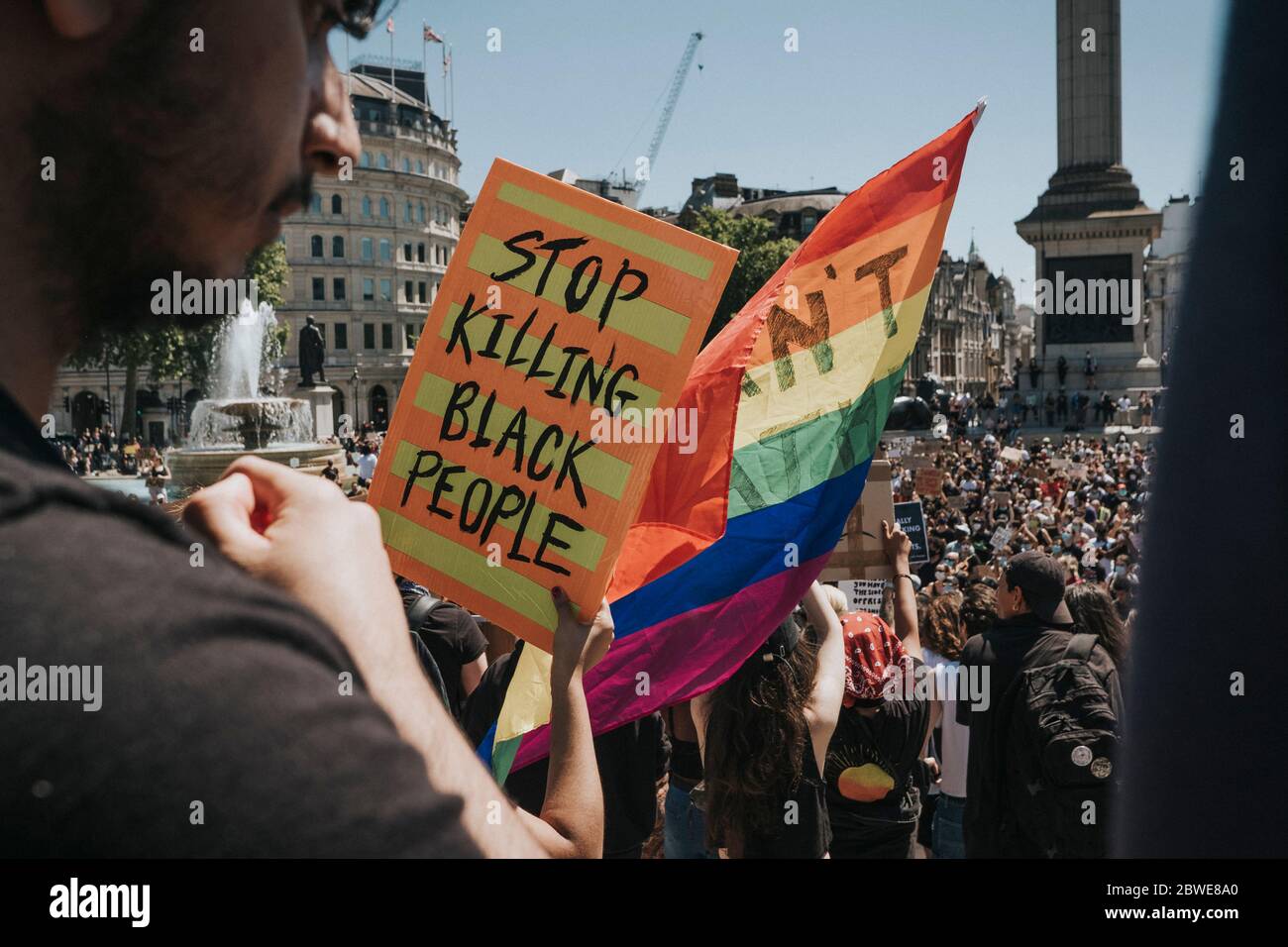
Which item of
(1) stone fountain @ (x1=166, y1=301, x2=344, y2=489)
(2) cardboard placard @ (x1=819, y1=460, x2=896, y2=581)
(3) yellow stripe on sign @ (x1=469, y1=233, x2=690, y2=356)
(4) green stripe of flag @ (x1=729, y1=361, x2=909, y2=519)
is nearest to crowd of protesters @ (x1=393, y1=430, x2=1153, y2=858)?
(4) green stripe of flag @ (x1=729, y1=361, x2=909, y2=519)

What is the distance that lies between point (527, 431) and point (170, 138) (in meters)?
2.04

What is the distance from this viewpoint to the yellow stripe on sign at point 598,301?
9.33 ft

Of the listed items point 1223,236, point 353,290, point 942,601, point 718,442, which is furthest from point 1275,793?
point 353,290

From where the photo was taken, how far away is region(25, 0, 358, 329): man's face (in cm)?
79

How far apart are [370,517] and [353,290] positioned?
228ft

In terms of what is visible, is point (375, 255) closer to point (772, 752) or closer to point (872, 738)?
point (872, 738)

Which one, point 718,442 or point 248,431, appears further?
point 248,431

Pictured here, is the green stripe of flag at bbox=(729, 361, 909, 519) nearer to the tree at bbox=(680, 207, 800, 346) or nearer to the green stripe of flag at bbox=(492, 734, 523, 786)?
the green stripe of flag at bbox=(492, 734, 523, 786)

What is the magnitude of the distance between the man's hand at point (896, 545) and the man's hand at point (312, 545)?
5.57 m

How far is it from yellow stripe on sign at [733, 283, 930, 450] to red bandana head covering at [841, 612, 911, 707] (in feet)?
2.77

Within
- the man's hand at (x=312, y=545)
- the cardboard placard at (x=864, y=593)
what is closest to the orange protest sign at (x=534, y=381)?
the man's hand at (x=312, y=545)

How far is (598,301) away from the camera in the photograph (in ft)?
9.52
